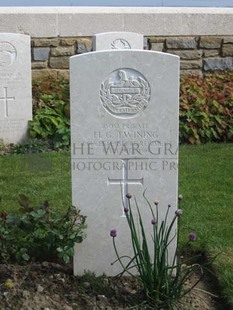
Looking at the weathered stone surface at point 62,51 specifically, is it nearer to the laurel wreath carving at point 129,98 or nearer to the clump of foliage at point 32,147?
the clump of foliage at point 32,147

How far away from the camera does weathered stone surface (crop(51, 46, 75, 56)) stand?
9.45 meters

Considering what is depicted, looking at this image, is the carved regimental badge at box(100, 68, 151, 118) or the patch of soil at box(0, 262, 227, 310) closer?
the patch of soil at box(0, 262, 227, 310)

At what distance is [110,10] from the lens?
31.6 feet

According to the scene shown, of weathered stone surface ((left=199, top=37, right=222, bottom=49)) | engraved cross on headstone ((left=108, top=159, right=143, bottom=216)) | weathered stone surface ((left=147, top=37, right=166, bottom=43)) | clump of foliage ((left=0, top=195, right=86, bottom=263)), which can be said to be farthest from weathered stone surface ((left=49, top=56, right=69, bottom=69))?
engraved cross on headstone ((left=108, top=159, right=143, bottom=216))

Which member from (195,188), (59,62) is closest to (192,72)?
(59,62)

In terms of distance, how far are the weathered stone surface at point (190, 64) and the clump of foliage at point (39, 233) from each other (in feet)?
19.8

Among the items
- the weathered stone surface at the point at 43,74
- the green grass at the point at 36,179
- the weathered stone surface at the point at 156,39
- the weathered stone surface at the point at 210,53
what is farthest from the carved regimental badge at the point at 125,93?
the weathered stone surface at the point at 210,53

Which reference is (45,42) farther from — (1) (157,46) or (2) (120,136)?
(2) (120,136)

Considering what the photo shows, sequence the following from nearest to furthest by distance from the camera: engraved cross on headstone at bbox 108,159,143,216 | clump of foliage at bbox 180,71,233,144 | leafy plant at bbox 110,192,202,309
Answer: leafy plant at bbox 110,192,202,309
engraved cross on headstone at bbox 108,159,143,216
clump of foliage at bbox 180,71,233,144

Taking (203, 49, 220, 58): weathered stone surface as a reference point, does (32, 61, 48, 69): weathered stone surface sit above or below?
below

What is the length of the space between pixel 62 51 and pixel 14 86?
5.47 ft

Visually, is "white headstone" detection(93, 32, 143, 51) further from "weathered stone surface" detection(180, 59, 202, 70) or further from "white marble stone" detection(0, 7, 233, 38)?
"weathered stone surface" detection(180, 59, 202, 70)

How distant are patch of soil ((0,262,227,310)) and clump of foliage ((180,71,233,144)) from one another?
158 inches

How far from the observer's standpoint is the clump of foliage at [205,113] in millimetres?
8273
